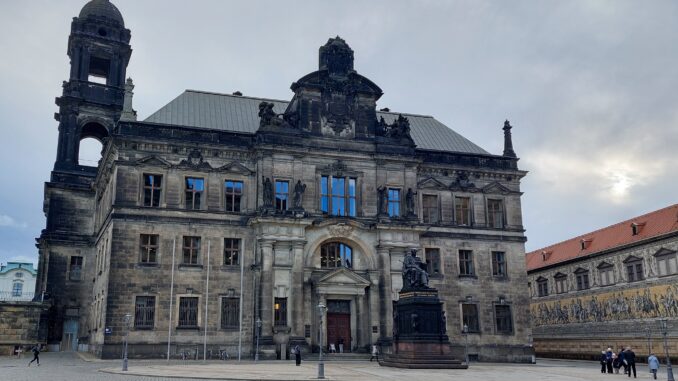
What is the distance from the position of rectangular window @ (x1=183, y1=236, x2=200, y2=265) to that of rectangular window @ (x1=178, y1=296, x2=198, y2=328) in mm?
2408

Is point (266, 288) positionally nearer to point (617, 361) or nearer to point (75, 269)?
point (617, 361)

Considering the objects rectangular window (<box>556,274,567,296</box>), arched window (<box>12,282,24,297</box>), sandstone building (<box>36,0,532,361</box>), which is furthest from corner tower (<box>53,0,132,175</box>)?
arched window (<box>12,282,24,297</box>)

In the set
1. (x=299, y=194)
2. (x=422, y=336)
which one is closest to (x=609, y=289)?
(x=422, y=336)

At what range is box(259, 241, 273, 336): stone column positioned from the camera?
1591 inches

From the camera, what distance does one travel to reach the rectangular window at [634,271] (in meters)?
51.7

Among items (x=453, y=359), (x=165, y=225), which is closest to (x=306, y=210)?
(x=165, y=225)

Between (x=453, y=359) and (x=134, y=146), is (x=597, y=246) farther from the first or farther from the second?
(x=134, y=146)

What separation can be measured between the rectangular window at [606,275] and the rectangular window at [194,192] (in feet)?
118

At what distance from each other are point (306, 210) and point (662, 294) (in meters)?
28.2

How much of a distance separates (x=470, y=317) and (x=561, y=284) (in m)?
20.8

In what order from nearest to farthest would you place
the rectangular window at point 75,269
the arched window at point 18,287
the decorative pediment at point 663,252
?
the decorative pediment at point 663,252 → the rectangular window at point 75,269 → the arched window at point 18,287

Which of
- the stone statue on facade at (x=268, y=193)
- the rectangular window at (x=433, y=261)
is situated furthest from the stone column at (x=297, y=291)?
the rectangular window at (x=433, y=261)

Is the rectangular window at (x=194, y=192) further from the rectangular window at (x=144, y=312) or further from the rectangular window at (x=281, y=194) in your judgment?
the rectangular window at (x=144, y=312)

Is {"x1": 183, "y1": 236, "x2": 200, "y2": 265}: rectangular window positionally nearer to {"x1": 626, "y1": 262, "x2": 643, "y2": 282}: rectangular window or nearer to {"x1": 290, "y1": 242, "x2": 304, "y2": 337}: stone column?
{"x1": 290, "y1": 242, "x2": 304, "y2": 337}: stone column
